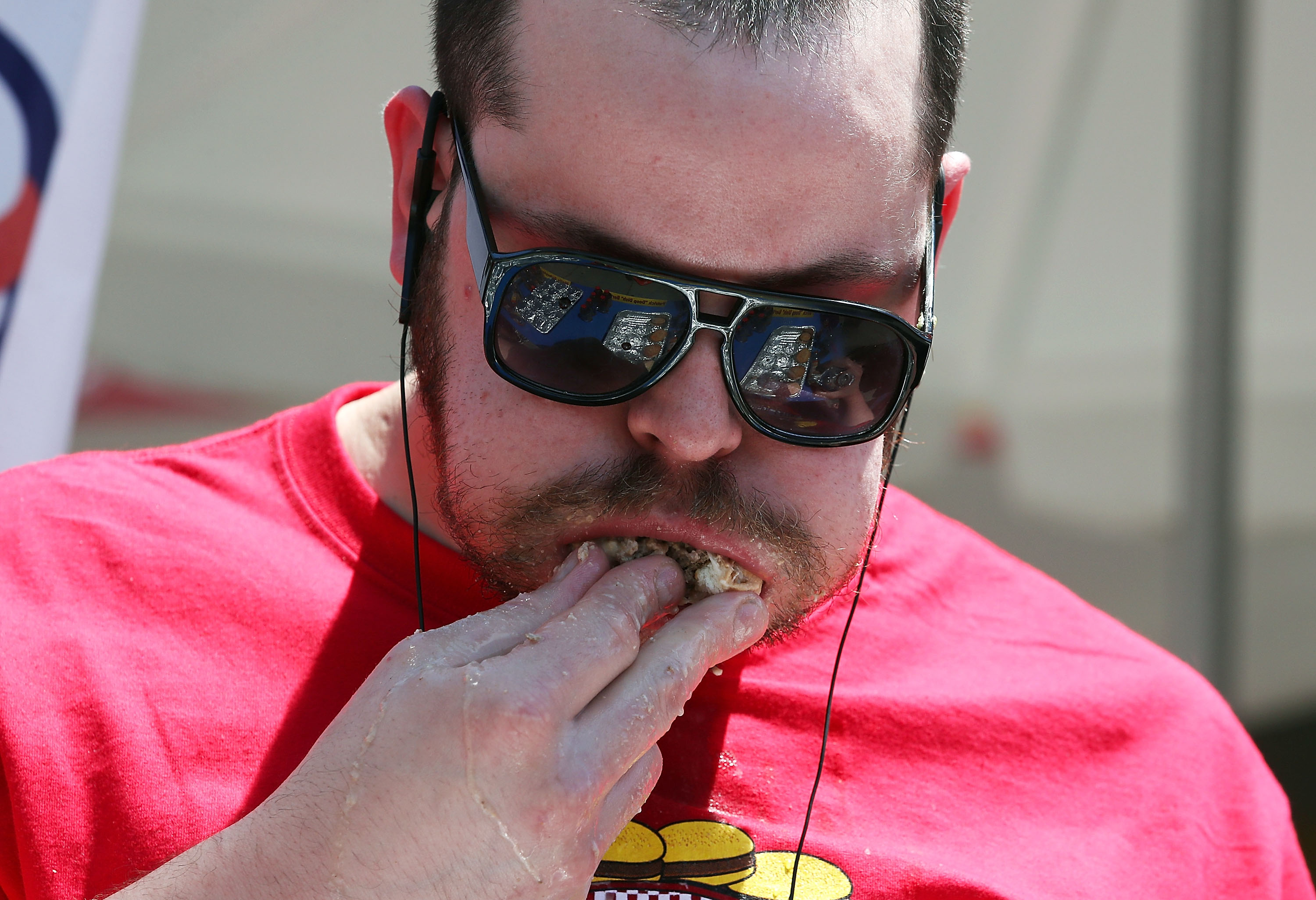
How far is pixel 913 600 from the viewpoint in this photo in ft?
6.07

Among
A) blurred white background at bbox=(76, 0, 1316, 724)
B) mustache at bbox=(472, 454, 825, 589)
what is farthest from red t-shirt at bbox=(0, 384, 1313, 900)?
blurred white background at bbox=(76, 0, 1316, 724)

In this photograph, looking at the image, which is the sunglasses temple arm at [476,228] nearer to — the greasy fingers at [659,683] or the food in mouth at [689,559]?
the food in mouth at [689,559]

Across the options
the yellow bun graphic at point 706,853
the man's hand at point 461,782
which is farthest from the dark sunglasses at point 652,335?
the yellow bun graphic at point 706,853

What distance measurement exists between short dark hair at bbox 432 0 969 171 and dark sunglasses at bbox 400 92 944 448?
4.6 inches

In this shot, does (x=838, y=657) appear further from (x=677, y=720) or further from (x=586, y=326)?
(x=586, y=326)

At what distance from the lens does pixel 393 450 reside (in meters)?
1.69

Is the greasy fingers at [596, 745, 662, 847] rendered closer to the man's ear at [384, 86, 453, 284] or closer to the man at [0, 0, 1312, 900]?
the man at [0, 0, 1312, 900]

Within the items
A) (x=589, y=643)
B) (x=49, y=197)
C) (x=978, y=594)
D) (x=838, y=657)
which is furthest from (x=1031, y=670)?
(x=49, y=197)

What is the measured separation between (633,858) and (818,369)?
2.13 feet

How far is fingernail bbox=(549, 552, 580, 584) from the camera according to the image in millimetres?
1266

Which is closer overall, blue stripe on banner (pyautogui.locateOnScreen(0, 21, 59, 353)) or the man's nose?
the man's nose

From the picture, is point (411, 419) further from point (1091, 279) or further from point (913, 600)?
point (1091, 279)

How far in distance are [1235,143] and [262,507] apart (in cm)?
427

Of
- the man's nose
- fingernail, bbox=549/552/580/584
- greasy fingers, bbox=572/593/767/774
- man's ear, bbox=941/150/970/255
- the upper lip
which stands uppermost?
man's ear, bbox=941/150/970/255
